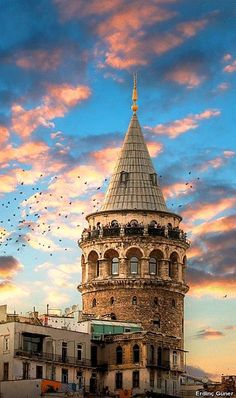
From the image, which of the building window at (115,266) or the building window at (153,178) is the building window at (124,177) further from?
the building window at (115,266)

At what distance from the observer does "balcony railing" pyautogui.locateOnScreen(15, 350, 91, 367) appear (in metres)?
112

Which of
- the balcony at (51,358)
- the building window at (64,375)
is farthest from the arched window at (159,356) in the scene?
the building window at (64,375)

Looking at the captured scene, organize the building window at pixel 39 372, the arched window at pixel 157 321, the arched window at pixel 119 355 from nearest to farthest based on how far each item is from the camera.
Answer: the building window at pixel 39 372
the arched window at pixel 119 355
the arched window at pixel 157 321

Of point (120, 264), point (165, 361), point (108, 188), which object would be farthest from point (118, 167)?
point (165, 361)

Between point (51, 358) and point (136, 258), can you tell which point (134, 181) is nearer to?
point (136, 258)

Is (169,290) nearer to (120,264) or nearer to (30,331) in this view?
(120,264)

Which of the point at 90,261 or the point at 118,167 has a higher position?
the point at 118,167

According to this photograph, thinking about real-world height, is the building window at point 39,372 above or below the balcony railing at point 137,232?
below

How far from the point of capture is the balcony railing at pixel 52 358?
368ft

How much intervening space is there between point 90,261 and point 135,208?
24.3 ft

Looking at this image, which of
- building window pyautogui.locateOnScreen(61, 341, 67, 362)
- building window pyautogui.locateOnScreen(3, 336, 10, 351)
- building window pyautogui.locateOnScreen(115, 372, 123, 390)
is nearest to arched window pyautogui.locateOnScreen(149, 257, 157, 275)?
building window pyautogui.locateOnScreen(115, 372, 123, 390)

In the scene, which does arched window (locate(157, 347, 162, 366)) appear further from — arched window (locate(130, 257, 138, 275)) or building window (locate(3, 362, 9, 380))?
arched window (locate(130, 257, 138, 275))

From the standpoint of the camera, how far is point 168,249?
135 meters

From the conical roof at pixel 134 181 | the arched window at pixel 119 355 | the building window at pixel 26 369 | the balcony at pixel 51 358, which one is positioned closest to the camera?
the building window at pixel 26 369
